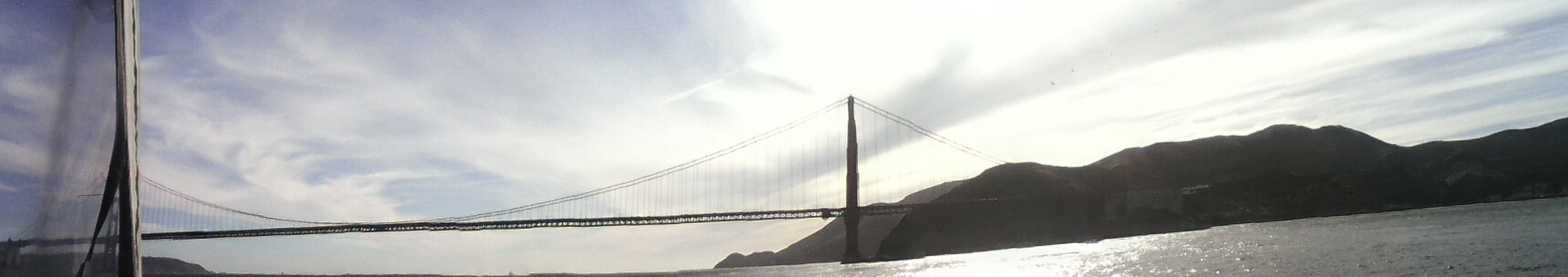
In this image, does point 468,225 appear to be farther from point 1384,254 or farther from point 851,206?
point 1384,254

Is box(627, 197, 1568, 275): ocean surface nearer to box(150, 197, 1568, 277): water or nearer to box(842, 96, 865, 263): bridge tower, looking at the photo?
box(150, 197, 1568, 277): water

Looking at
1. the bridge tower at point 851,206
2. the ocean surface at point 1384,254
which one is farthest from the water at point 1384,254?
the bridge tower at point 851,206

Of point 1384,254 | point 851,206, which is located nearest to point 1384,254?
point 1384,254

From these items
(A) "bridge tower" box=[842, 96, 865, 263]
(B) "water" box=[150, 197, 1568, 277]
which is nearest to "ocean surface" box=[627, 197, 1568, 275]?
(B) "water" box=[150, 197, 1568, 277]

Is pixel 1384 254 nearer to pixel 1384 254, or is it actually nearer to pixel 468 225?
pixel 1384 254

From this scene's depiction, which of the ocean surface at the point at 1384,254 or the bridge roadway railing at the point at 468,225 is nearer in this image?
the ocean surface at the point at 1384,254

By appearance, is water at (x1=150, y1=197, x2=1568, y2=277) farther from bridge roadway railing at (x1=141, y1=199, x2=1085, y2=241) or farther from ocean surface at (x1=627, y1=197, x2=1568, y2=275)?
bridge roadway railing at (x1=141, y1=199, x2=1085, y2=241)

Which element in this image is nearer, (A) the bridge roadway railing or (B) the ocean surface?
(B) the ocean surface

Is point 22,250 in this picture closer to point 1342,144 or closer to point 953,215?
point 953,215

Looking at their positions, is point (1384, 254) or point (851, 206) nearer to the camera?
point (1384, 254)

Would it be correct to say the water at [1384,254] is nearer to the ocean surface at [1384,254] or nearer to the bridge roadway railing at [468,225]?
the ocean surface at [1384,254]

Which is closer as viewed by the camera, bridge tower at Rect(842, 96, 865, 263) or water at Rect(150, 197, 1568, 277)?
water at Rect(150, 197, 1568, 277)

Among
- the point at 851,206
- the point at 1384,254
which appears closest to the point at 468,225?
the point at 851,206

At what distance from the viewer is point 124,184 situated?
7.38 feet
